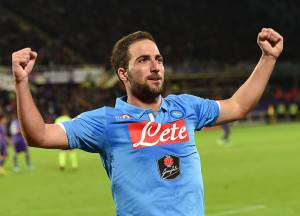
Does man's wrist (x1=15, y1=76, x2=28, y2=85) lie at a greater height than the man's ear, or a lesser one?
greater

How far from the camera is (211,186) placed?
12883 millimetres

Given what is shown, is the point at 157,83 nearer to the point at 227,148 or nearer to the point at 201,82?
the point at 227,148

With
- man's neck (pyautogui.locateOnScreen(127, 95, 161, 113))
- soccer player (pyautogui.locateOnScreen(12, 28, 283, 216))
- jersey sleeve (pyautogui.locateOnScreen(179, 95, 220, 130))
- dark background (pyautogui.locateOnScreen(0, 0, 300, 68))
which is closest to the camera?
soccer player (pyautogui.locateOnScreen(12, 28, 283, 216))

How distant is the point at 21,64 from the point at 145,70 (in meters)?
0.72

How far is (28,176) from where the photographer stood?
52.6ft

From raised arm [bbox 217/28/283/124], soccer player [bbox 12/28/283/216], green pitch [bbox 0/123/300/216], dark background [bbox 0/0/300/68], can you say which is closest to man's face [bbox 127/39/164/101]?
soccer player [bbox 12/28/283/216]

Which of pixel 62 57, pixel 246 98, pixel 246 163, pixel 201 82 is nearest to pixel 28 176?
pixel 246 163

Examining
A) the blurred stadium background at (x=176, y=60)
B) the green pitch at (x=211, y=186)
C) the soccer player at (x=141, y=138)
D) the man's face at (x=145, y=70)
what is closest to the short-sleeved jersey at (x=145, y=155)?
the soccer player at (x=141, y=138)

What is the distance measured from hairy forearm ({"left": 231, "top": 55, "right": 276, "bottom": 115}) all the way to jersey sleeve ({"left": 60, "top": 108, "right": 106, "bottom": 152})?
3.01ft

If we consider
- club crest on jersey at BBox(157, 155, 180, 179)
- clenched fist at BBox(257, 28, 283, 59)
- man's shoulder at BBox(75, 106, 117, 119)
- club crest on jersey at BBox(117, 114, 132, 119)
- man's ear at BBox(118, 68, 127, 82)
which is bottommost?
club crest on jersey at BBox(157, 155, 180, 179)

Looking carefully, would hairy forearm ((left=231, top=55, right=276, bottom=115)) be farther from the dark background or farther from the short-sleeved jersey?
the dark background

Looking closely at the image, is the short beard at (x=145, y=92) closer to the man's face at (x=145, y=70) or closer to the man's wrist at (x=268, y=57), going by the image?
the man's face at (x=145, y=70)

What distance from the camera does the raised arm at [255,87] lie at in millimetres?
3900

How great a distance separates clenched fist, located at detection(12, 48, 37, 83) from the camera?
318cm
